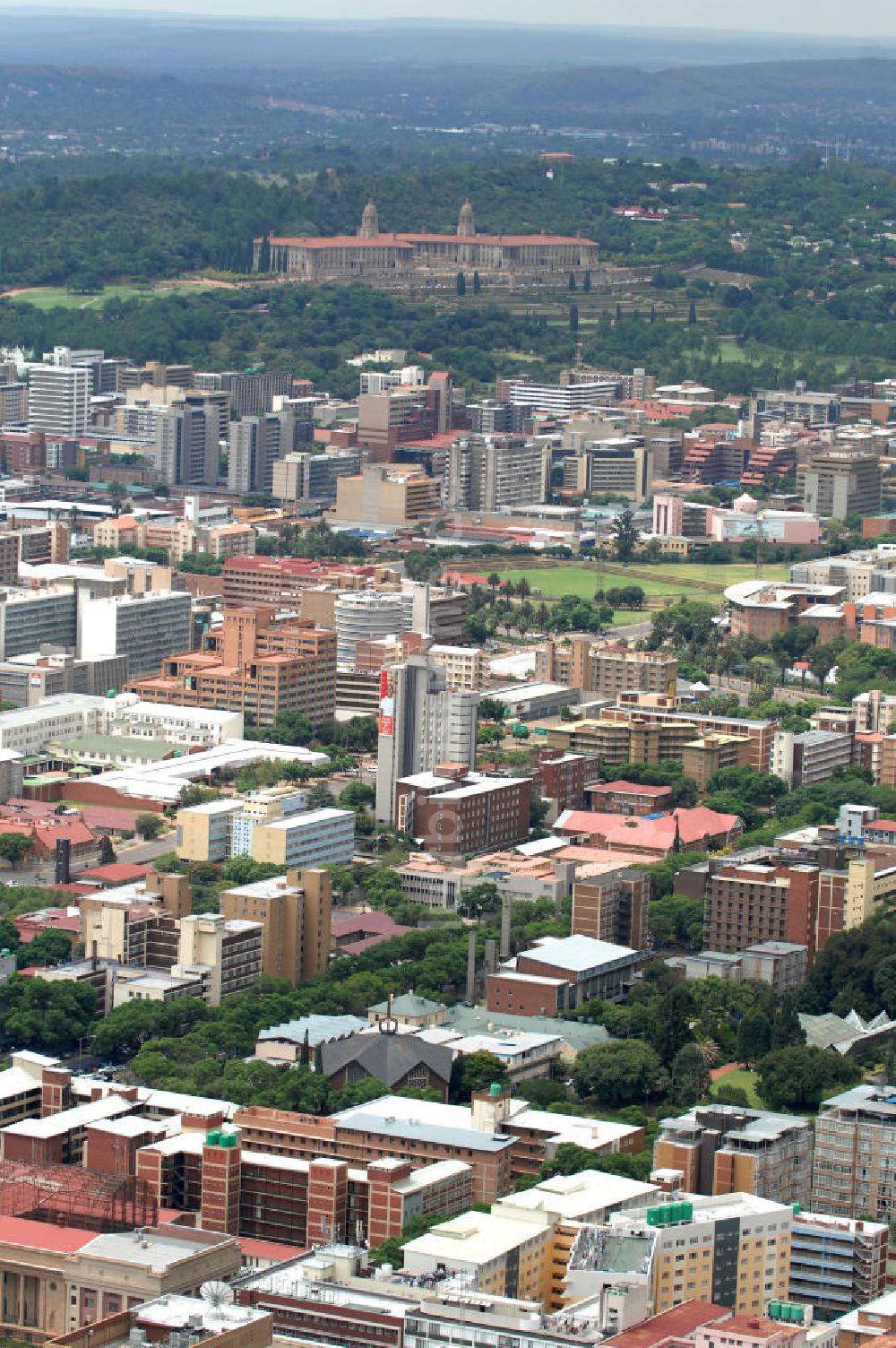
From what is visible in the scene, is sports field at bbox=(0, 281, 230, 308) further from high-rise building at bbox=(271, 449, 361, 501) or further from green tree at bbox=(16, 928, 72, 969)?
green tree at bbox=(16, 928, 72, 969)

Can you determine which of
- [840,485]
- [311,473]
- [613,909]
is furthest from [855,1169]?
[311,473]

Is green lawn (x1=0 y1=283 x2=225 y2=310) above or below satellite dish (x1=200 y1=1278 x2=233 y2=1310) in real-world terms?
below

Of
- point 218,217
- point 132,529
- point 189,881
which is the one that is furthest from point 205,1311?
point 218,217

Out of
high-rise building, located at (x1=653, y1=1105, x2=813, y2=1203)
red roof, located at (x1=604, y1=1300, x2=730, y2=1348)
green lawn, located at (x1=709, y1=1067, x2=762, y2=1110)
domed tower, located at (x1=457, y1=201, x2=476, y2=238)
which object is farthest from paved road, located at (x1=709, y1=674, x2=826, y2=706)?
domed tower, located at (x1=457, y1=201, x2=476, y2=238)

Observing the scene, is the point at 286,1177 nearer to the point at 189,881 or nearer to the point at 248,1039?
the point at 248,1039

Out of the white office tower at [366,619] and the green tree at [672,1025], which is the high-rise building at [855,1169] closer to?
the green tree at [672,1025]

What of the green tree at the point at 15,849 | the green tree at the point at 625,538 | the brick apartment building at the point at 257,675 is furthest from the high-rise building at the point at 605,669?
the green tree at the point at 625,538
